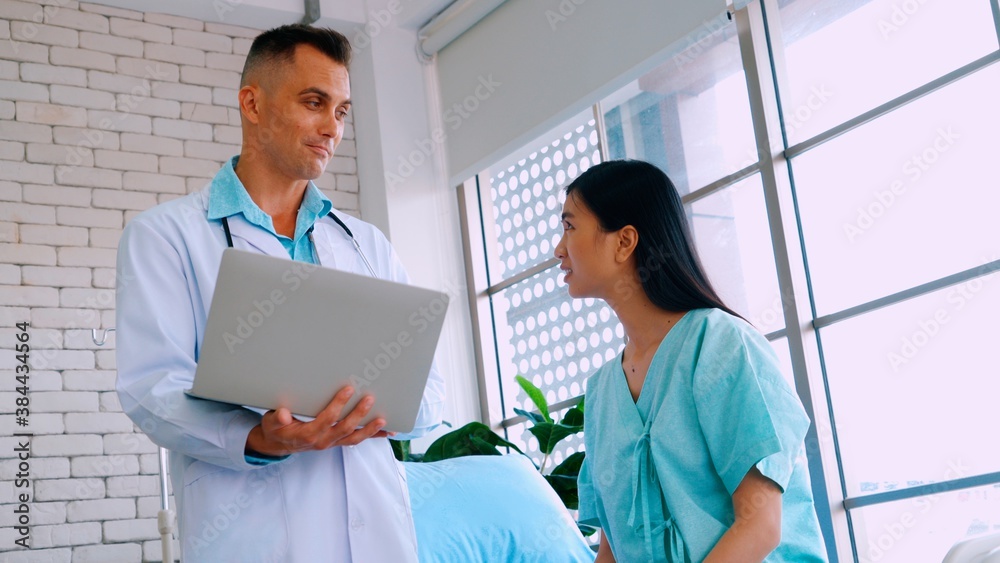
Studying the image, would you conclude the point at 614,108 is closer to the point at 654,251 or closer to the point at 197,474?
the point at 654,251

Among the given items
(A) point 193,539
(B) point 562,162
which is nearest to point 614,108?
(B) point 562,162

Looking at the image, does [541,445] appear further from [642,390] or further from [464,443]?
[642,390]

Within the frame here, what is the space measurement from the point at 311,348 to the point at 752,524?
0.76m

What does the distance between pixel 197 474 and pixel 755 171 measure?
256 centimetres

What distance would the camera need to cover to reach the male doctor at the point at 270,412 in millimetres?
1504

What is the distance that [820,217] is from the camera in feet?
11.4

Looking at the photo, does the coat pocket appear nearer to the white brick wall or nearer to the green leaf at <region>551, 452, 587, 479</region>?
the green leaf at <region>551, 452, 587, 479</region>

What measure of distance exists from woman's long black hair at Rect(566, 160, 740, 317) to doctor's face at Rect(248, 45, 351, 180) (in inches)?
21.3

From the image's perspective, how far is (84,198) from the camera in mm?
4281

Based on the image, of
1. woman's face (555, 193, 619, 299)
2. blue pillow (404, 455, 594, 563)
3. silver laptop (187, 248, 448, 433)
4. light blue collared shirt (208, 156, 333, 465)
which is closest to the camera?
silver laptop (187, 248, 448, 433)

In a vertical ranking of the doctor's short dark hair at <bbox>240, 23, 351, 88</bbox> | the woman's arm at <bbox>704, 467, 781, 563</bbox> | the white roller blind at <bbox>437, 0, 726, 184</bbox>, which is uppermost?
the white roller blind at <bbox>437, 0, 726, 184</bbox>

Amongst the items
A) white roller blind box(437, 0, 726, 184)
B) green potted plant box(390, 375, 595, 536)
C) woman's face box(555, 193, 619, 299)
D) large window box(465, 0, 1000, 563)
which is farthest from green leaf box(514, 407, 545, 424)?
woman's face box(555, 193, 619, 299)

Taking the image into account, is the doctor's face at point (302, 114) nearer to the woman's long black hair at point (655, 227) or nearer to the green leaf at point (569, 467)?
the woman's long black hair at point (655, 227)

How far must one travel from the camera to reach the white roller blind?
A: 3.84 m
